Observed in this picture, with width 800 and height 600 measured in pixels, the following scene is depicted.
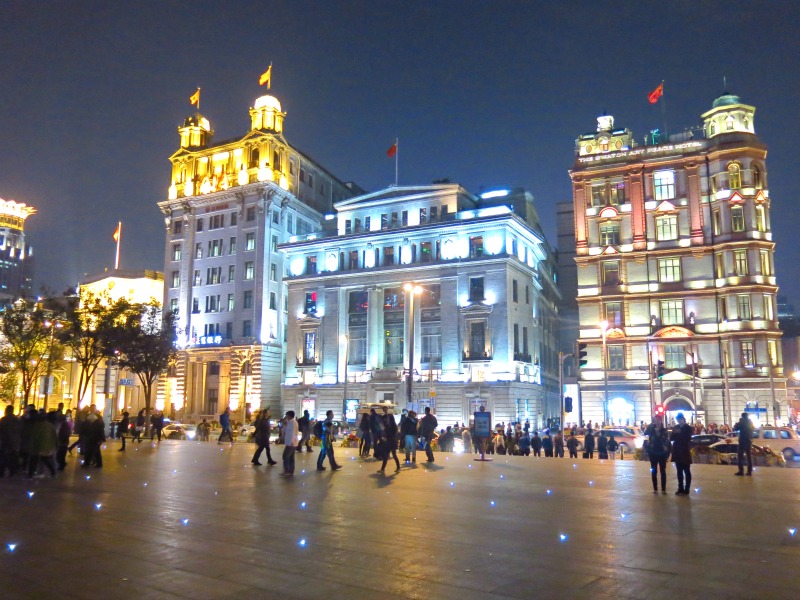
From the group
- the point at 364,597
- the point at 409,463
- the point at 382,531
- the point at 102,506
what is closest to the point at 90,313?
the point at 409,463

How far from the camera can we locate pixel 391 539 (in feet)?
31.7

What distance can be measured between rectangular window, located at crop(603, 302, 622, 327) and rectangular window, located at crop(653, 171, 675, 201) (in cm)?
1006

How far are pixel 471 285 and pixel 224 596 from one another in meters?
54.2

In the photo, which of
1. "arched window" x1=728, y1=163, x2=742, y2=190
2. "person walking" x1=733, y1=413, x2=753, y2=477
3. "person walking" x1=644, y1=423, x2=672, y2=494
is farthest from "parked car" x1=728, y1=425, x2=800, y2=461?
"arched window" x1=728, y1=163, x2=742, y2=190

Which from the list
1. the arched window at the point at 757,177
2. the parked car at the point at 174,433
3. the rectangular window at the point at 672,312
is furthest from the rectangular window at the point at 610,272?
the parked car at the point at 174,433

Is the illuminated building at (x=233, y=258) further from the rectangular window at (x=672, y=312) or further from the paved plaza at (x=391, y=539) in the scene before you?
the paved plaza at (x=391, y=539)

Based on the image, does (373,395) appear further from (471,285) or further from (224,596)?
(224,596)

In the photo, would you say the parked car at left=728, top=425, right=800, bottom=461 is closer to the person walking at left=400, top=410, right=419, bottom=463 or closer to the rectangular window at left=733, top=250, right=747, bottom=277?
the person walking at left=400, top=410, right=419, bottom=463

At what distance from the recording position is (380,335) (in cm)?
6334

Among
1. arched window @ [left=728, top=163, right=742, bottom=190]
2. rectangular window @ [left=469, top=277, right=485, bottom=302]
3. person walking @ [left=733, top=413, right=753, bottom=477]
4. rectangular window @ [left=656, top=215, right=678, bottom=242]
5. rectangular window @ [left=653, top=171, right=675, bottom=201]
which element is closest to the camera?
person walking @ [left=733, top=413, right=753, bottom=477]

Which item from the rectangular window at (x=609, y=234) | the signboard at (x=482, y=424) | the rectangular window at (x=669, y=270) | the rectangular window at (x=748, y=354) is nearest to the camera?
the signboard at (x=482, y=424)

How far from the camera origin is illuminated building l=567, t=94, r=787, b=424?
53219 millimetres

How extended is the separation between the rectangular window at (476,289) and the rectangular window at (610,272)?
10858 millimetres

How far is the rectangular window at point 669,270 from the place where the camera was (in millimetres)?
56719
